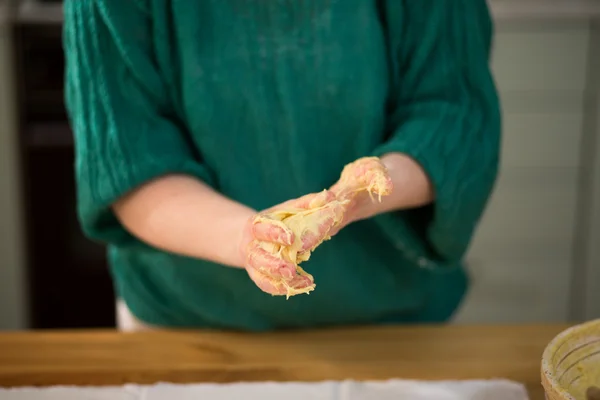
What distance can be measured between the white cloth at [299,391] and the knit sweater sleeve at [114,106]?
0.15 m

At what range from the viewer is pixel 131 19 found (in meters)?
0.69

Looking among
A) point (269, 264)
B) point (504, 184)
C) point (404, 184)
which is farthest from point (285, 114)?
point (504, 184)

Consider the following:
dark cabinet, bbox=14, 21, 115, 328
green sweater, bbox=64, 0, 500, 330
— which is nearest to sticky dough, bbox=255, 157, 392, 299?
green sweater, bbox=64, 0, 500, 330

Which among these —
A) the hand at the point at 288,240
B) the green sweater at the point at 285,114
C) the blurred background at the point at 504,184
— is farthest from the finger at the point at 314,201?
the blurred background at the point at 504,184

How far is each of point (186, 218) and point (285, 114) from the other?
14cm

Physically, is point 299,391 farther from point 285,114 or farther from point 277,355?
point 285,114

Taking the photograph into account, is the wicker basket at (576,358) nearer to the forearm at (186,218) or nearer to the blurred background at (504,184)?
the forearm at (186,218)

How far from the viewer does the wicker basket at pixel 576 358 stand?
0.56m

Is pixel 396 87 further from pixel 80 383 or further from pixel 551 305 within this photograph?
pixel 551 305

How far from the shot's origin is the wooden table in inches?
27.1

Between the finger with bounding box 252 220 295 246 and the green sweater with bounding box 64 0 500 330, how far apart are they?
0.16 meters

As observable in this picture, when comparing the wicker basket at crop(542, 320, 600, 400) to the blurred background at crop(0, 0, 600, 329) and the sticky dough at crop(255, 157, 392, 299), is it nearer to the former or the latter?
the sticky dough at crop(255, 157, 392, 299)

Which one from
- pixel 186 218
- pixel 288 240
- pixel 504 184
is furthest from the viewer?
pixel 504 184

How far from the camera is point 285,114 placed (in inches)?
28.7
